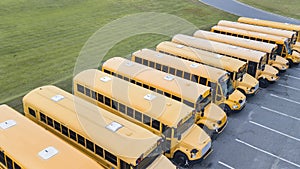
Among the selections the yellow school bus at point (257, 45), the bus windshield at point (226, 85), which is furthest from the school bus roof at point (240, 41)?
the bus windshield at point (226, 85)

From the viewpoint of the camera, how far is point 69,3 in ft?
134

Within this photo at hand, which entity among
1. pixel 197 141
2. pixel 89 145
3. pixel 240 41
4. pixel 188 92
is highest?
pixel 240 41

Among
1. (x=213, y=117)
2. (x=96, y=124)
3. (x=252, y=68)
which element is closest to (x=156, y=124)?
(x=96, y=124)

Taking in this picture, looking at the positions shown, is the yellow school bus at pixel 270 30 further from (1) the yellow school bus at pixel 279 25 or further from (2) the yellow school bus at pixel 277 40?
(1) the yellow school bus at pixel 279 25

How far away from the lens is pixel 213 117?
53.4 feet

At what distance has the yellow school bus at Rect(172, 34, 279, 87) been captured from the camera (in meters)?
20.9

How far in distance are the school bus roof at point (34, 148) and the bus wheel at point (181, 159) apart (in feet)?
14.8

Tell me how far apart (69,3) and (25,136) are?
3195 cm

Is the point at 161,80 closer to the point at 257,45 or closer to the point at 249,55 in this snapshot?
the point at 249,55

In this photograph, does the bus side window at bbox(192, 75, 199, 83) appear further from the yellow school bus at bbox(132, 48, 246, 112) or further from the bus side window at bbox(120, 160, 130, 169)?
the bus side window at bbox(120, 160, 130, 169)

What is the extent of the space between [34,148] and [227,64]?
12.6 meters

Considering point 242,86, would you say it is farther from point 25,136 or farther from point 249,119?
point 25,136

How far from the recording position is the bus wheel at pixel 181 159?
46.1ft

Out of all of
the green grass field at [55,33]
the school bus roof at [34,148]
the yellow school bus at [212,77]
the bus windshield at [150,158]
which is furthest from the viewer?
the green grass field at [55,33]
